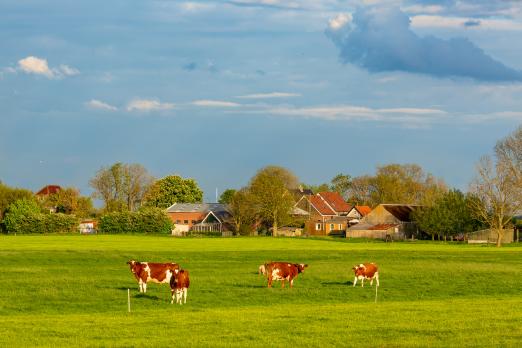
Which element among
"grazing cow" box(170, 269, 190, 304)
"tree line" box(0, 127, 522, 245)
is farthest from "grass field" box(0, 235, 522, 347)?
"tree line" box(0, 127, 522, 245)

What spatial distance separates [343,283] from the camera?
44.8m

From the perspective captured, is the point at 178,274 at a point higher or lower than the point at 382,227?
lower

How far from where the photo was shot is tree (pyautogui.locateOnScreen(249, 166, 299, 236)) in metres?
158

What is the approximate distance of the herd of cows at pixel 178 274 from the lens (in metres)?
35.3

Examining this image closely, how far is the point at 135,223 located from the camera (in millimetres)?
154500

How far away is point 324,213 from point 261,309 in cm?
14673

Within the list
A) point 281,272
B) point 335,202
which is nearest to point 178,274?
point 281,272

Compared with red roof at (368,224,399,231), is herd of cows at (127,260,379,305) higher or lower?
lower

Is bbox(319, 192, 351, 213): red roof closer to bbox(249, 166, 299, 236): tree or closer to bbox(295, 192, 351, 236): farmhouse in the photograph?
bbox(295, 192, 351, 236): farmhouse

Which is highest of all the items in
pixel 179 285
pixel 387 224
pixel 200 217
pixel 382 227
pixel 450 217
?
pixel 200 217

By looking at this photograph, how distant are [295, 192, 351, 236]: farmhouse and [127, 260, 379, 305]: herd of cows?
416 ft

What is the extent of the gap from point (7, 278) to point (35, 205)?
11791 centimetres

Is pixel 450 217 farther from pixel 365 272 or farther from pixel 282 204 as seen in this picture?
pixel 365 272

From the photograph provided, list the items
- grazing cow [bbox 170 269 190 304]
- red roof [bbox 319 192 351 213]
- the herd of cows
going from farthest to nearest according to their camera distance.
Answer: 1. red roof [bbox 319 192 351 213]
2. the herd of cows
3. grazing cow [bbox 170 269 190 304]
